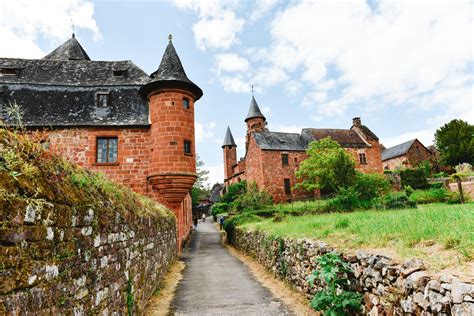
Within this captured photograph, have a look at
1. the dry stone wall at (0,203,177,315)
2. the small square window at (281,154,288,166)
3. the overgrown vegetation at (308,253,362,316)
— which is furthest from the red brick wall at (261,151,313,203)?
the overgrown vegetation at (308,253,362,316)

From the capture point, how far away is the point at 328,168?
30.5m

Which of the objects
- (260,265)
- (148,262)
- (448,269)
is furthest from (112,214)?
(260,265)

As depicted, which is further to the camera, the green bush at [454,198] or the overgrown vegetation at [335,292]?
the green bush at [454,198]

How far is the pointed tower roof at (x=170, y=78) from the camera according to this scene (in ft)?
54.3

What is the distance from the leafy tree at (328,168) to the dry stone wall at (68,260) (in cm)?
2208

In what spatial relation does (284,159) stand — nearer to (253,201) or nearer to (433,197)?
(253,201)

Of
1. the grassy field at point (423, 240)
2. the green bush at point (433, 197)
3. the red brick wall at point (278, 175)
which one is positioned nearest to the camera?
the grassy field at point (423, 240)

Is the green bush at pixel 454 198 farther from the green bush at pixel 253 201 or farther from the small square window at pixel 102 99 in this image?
the small square window at pixel 102 99

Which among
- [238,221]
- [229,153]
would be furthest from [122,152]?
[229,153]

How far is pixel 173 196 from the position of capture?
16.6 m

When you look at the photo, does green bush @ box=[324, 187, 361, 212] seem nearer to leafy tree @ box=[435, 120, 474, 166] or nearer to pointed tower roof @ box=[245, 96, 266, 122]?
pointed tower roof @ box=[245, 96, 266, 122]

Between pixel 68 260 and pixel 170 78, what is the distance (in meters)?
14.2

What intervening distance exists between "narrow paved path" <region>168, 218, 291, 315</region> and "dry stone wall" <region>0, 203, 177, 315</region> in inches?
70.1

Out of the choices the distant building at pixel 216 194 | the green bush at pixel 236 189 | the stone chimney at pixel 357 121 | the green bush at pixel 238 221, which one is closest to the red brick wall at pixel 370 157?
the stone chimney at pixel 357 121
